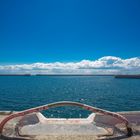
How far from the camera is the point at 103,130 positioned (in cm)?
960

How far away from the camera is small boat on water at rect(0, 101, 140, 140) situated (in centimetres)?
873

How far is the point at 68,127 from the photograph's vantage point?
1000 centimetres

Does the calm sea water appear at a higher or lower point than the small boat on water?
lower

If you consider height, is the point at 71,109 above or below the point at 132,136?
below

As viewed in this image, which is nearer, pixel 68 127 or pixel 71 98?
pixel 68 127

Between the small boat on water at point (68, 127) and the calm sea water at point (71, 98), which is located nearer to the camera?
the small boat on water at point (68, 127)

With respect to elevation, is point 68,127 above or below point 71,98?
above

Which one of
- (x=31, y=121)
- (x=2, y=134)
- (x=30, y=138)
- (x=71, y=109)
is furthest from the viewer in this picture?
(x=71, y=109)

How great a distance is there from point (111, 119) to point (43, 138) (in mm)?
4474

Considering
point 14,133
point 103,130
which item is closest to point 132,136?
point 103,130

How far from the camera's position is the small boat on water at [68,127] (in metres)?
8.73

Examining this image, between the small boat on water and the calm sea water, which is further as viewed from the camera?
the calm sea water

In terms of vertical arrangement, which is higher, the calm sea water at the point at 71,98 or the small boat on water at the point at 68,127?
the small boat on water at the point at 68,127

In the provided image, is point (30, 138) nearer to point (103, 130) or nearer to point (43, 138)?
point (43, 138)
